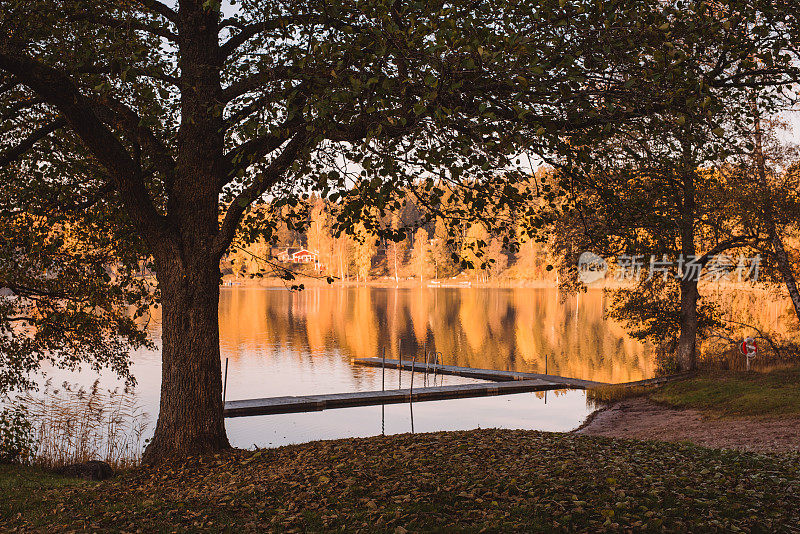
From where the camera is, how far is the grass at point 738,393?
15.4 meters

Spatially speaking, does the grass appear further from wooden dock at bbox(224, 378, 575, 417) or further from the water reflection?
the water reflection

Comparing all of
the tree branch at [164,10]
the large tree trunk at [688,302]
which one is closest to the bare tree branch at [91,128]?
the tree branch at [164,10]

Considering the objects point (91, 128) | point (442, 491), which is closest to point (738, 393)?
point (442, 491)

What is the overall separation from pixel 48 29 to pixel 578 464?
8.67 metres

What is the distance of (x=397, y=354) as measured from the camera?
108 ft

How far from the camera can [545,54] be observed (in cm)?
572

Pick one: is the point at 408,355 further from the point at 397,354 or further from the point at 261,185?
the point at 261,185

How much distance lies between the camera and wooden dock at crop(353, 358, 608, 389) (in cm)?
2341

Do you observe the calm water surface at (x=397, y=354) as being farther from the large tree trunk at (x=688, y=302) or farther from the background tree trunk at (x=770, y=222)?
the background tree trunk at (x=770, y=222)

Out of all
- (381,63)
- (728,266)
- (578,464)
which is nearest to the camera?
(381,63)

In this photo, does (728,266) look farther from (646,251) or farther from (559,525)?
(559,525)

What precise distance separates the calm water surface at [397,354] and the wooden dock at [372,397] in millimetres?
267

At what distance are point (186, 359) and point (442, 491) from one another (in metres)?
4.52

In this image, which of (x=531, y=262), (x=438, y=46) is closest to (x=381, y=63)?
(x=438, y=46)
